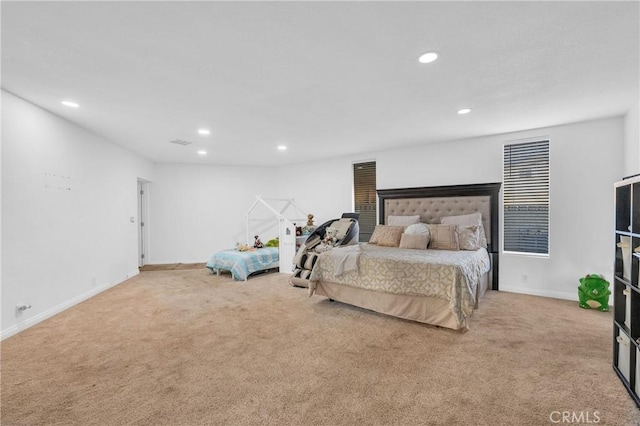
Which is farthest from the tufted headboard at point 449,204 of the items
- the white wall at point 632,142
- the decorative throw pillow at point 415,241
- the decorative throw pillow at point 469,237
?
the white wall at point 632,142

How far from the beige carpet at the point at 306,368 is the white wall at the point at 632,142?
180 centimetres

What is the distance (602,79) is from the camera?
8.54ft

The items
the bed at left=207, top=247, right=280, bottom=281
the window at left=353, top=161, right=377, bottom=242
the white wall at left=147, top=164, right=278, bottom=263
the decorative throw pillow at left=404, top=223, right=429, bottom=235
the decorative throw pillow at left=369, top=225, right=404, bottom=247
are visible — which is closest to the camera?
the decorative throw pillow at left=404, top=223, right=429, bottom=235

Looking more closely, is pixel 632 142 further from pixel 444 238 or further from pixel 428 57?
pixel 428 57

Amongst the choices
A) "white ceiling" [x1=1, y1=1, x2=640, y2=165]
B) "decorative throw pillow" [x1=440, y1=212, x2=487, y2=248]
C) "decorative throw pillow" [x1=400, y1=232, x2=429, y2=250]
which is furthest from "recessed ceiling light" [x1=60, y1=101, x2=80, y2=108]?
"decorative throw pillow" [x1=440, y1=212, x2=487, y2=248]

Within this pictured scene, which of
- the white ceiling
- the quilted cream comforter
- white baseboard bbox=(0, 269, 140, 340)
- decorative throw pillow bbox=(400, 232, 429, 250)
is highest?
the white ceiling

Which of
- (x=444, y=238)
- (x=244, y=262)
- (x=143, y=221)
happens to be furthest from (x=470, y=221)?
(x=143, y=221)

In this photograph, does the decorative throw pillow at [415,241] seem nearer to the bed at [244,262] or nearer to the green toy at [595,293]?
the green toy at [595,293]

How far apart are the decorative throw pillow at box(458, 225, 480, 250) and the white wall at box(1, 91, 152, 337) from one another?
5.28m

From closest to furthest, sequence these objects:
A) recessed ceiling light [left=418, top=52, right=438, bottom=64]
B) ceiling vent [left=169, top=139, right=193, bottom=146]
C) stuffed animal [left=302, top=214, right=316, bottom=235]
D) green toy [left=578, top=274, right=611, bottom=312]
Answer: recessed ceiling light [left=418, top=52, right=438, bottom=64], green toy [left=578, top=274, right=611, bottom=312], ceiling vent [left=169, top=139, right=193, bottom=146], stuffed animal [left=302, top=214, right=316, bottom=235]

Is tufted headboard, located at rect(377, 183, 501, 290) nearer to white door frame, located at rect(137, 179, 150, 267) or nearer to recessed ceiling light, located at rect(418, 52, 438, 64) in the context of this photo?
recessed ceiling light, located at rect(418, 52, 438, 64)

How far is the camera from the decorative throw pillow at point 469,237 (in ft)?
12.9

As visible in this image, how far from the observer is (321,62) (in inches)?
90.3

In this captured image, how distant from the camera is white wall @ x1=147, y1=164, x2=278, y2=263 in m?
6.86
